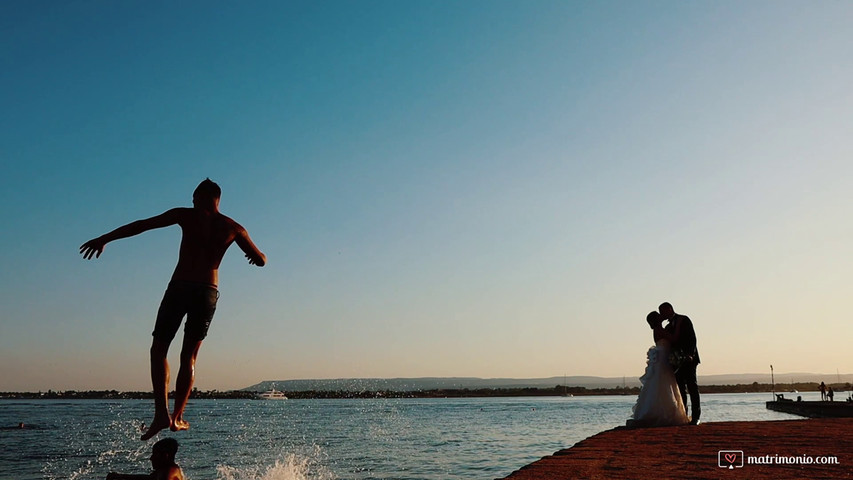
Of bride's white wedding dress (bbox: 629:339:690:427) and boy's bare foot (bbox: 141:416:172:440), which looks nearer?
boy's bare foot (bbox: 141:416:172:440)

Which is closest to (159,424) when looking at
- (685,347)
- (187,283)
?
(187,283)

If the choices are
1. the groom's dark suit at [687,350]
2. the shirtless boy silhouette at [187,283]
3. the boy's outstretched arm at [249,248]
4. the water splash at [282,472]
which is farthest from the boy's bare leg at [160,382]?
the water splash at [282,472]

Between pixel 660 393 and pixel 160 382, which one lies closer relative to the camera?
pixel 160 382

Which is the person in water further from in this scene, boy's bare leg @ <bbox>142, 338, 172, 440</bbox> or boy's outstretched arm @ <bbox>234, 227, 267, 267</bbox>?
boy's outstretched arm @ <bbox>234, 227, 267, 267</bbox>

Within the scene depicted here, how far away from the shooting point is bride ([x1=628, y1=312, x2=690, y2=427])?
446 inches

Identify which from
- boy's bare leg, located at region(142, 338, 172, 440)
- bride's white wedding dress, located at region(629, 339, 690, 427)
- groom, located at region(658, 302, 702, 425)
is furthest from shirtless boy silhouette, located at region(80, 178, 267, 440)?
bride's white wedding dress, located at region(629, 339, 690, 427)

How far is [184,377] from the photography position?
5098 mm

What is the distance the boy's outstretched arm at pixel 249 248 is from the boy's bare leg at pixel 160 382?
93 centimetres

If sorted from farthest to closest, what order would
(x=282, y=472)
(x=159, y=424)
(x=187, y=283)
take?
(x=282, y=472), (x=159, y=424), (x=187, y=283)

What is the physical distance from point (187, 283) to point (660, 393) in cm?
909

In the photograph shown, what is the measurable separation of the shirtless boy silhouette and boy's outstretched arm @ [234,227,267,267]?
2 cm

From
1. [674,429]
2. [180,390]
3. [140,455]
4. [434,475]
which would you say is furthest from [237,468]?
[180,390]

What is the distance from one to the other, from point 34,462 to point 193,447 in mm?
7919

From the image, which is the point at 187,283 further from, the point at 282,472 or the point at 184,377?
the point at 282,472
